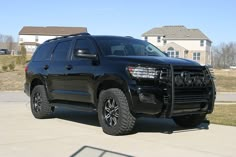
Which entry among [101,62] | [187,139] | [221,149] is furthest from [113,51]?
[221,149]

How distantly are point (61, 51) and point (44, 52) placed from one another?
1.05m

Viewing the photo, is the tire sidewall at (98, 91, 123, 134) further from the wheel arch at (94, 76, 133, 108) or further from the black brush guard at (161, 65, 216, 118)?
the black brush guard at (161, 65, 216, 118)

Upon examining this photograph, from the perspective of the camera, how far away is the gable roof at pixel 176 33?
87.9 meters

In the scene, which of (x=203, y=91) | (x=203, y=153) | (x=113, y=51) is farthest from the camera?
(x=113, y=51)

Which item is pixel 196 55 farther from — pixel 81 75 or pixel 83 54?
pixel 83 54

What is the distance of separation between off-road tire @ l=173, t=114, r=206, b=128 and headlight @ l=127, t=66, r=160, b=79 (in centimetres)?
194

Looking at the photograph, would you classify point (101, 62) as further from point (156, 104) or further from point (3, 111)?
point (3, 111)

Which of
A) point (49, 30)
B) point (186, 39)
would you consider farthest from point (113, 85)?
point (49, 30)

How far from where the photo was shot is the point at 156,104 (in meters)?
7.55

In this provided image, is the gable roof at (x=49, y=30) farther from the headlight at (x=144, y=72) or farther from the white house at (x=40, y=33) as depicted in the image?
the headlight at (x=144, y=72)

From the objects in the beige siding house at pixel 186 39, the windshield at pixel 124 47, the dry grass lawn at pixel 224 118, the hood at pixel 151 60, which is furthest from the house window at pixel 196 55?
the hood at pixel 151 60

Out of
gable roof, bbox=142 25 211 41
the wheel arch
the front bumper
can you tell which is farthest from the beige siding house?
the front bumper

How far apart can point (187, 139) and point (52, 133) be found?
2.55 m

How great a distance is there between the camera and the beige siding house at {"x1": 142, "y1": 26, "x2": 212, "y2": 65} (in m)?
86.1
